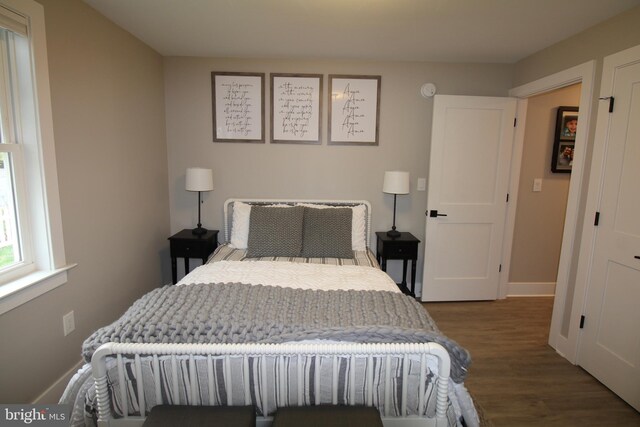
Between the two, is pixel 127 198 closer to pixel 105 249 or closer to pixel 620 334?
pixel 105 249

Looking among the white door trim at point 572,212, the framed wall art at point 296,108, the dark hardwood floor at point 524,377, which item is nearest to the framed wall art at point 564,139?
the white door trim at point 572,212

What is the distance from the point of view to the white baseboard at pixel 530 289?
11.9ft

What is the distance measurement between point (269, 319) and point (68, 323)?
1.42 m

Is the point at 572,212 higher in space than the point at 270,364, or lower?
higher

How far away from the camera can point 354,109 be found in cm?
330

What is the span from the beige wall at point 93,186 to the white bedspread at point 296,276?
722 millimetres

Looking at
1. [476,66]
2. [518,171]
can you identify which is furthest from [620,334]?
[476,66]

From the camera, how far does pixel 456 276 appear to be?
11.2ft

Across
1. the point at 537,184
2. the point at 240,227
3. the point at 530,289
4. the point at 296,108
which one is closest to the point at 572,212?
the point at 537,184

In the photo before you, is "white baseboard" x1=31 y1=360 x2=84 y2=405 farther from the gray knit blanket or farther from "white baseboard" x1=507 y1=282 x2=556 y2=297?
"white baseboard" x1=507 y1=282 x2=556 y2=297

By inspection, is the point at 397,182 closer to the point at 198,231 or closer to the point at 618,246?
the point at 618,246

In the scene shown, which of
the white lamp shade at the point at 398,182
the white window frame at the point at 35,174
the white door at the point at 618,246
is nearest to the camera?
the white window frame at the point at 35,174

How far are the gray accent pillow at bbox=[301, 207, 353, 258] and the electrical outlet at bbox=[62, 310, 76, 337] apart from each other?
1587 mm

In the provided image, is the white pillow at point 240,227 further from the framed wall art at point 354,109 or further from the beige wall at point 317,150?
the framed wall art at point 354,109
